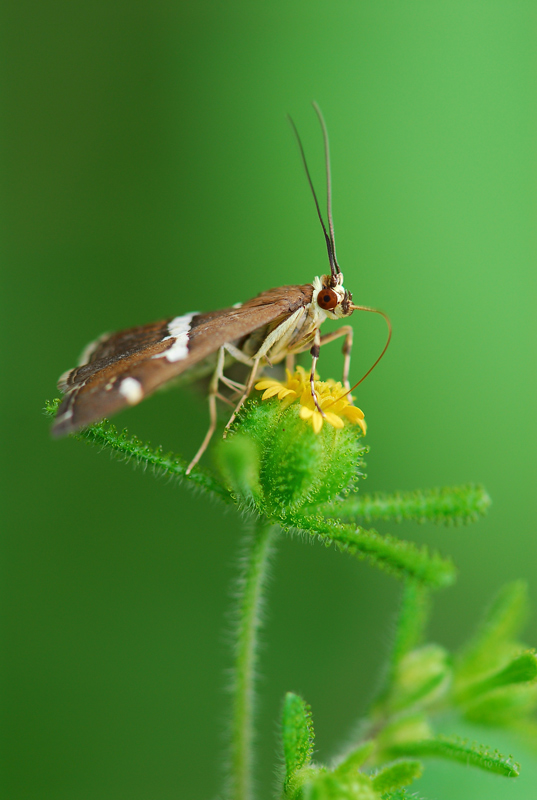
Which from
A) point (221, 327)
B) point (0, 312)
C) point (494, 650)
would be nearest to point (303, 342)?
point (221, 327)

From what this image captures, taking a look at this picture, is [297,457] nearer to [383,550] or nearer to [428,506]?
[383,550]

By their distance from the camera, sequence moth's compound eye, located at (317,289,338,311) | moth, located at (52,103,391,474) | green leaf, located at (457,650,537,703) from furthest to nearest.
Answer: moth's compound eye, located at (317,289,338,311)
moth, located at (52,103,391,474)
green leaf, located at (457,650,537,703)

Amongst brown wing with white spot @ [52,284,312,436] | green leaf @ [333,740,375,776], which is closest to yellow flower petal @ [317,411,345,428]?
brown wing with white spot @ [52,284,312,436]

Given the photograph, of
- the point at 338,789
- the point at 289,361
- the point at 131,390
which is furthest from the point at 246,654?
the point at 289,361

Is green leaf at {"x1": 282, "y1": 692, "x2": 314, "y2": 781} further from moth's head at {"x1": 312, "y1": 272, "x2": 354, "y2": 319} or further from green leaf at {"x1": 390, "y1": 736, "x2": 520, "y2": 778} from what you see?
moth's head at {"x1": 312, "y1": 272, "x2": 354, "y2": 319}

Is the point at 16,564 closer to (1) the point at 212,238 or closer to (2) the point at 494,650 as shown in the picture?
(1) the point at 212,238
